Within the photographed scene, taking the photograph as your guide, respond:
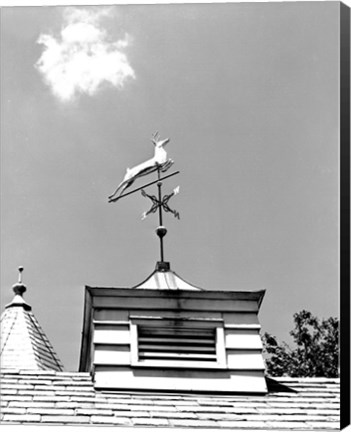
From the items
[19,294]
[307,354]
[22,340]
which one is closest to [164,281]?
[22,340]

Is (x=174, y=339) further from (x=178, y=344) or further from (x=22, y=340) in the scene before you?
(x=22, y=340)

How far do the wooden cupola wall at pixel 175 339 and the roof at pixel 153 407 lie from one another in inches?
5.4

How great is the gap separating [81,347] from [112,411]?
184 centimetres

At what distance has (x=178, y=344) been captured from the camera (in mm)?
8180

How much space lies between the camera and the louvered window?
26.3 feet

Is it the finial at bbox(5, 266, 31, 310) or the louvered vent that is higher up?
the finial at bbox(5, 266, 31, 310)

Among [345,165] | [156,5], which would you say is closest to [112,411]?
[345,165]

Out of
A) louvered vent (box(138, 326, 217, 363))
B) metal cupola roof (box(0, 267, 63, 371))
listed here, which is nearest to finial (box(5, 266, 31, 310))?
metal cupola roof (box(0, 267, 63, 371))

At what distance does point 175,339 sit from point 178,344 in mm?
53

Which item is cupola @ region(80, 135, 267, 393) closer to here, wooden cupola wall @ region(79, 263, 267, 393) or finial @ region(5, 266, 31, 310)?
wooden cupola wall @ region(79, 263, 267, 393)

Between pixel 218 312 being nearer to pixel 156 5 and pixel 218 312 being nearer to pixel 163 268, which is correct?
pixel 163 268

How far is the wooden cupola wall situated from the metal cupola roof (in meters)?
0.90

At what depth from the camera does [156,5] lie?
950cm

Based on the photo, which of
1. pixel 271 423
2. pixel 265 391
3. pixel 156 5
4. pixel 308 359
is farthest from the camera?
pixel 308 359
